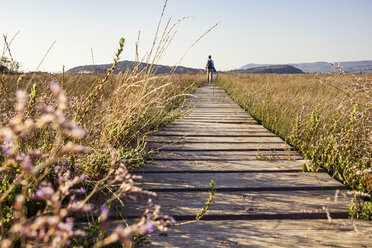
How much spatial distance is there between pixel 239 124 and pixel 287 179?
7.07ft

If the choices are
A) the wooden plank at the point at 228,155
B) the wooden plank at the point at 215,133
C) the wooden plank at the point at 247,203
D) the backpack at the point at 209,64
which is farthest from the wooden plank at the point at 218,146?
the backpack at the point at 209,64

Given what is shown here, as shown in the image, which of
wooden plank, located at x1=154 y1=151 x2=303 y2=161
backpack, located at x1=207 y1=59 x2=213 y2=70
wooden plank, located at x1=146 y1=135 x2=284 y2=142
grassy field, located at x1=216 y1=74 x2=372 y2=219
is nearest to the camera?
grassy field, located at x1=216 y1=74 x2=372 y2=219

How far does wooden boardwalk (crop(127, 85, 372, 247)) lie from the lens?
138 cm

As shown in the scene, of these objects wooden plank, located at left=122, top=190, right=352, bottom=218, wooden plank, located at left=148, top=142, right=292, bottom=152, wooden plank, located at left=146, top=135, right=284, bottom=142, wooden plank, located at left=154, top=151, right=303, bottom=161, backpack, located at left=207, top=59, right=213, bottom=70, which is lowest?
wooden plank, located at left=122, top=190, right=352, bottom=218

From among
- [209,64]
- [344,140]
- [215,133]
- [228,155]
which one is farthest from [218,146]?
[209,64]

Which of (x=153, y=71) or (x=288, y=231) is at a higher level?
(x=153, y=71)

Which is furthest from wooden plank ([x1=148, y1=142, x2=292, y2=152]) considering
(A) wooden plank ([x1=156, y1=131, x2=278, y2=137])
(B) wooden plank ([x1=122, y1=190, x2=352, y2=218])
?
(B) wooden plank ([x1=122, y1=190, x2=352, y2=218])

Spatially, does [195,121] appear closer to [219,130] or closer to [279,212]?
[219,130]

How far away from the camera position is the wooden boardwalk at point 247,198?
4.52 ft

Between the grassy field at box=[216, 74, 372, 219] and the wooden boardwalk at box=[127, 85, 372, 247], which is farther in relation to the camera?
the grassy field at box=[216, 74, 372, 219]

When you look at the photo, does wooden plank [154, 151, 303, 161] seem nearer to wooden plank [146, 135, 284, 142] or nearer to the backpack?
wooden plank [146, 135, 284, 142]

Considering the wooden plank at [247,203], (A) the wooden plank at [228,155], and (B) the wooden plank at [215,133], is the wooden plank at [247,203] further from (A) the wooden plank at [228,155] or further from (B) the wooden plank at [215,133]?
(B) the wooden plank at [215,133]

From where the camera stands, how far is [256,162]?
2.53 m

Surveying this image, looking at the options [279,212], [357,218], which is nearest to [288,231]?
[279,212]
